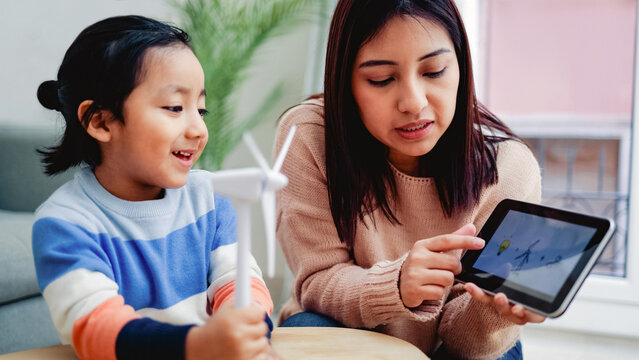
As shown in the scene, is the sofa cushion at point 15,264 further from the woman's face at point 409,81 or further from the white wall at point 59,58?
the woman's face at point 409,81

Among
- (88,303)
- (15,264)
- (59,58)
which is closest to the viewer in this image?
(88,303)

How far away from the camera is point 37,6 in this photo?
2330 mm

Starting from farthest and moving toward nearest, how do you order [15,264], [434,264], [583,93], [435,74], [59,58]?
1. [59,58]
2. [583,93]
3. [15,264]
4. [435,74]
5. [434,264]

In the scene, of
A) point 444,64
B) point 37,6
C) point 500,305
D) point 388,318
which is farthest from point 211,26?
point 500,305

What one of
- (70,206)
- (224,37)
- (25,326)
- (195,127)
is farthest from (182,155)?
(224,37)

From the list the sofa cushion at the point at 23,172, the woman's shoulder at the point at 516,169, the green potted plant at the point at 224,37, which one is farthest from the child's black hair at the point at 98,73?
the sofa cushion at the point at 23,172

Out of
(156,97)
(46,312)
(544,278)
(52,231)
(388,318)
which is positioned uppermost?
(156,97)

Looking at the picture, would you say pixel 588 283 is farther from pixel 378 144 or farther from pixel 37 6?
pixel 37 6

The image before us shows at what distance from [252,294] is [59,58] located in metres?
2.01

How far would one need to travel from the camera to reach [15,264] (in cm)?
142

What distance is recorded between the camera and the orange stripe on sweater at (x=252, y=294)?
2.54ft

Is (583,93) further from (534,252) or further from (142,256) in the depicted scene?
(142,256)

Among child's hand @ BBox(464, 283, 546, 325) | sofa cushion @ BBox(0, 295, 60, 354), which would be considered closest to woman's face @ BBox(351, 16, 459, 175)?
child's hand @ BBox(464, 283, 546, 325)

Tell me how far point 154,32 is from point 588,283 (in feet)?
5.97
